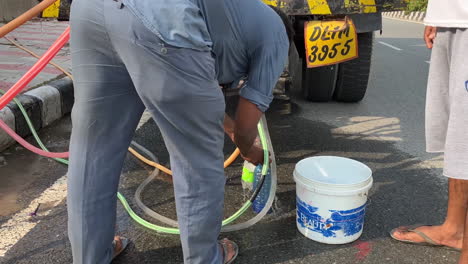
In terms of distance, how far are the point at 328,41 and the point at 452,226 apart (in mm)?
1387

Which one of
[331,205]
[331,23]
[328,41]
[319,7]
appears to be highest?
[319,7]

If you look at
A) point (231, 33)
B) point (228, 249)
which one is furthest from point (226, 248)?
point (231, 33)

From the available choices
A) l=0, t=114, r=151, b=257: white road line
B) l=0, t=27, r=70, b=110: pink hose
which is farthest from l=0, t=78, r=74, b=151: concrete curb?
l=0, t=27, r=70, b=110: pink hose

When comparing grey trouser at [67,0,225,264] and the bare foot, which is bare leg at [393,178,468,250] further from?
grey trouser at [67,0,225,264]

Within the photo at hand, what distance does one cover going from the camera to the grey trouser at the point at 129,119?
1.37 meters

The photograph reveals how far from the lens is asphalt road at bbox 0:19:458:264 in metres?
2.11

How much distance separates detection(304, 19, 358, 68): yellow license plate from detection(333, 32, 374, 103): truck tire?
1.16m

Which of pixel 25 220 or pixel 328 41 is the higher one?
pixel 328 41

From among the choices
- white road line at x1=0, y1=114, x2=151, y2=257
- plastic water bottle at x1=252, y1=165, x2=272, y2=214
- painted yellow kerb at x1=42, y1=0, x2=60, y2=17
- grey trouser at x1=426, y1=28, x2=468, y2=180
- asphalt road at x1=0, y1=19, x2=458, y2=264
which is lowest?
asphalt road at x1=0, y1=19, x2=458, y2=264

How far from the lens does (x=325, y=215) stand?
83.3 inches

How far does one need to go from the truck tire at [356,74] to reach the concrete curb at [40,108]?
8.46 ft

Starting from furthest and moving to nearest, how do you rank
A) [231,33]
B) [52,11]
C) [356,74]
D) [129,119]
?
1. [356,74]
2. [52,11]
3. [129,119]
4. [231,33]

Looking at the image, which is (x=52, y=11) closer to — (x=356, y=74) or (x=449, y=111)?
(x=449, y=111)

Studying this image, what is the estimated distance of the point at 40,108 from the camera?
371 centimetres
